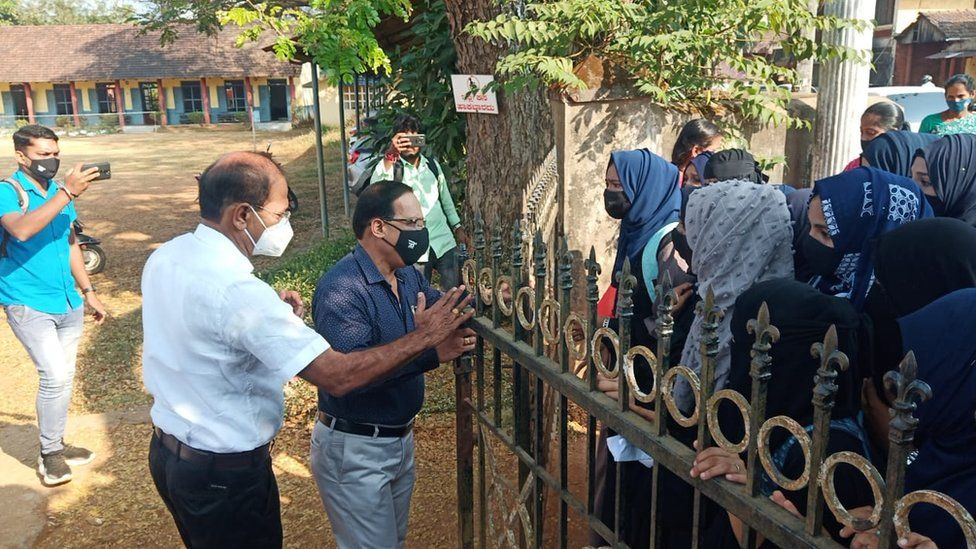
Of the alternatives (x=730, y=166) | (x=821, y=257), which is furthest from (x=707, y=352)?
(x=730, y=166)

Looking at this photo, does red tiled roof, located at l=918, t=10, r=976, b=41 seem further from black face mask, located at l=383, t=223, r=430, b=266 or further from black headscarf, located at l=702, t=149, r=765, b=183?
black face mask, located at l=383, t=223, r=430, b=266

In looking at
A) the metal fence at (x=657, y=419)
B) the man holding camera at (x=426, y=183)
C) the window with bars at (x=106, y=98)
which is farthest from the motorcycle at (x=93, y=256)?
the window with bars at (x=106, y=98)

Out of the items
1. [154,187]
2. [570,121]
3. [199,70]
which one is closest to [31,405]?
[570,121]

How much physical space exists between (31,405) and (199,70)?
104 feet

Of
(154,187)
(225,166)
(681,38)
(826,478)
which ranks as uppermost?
(681,38)

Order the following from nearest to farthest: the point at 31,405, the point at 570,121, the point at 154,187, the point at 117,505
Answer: the point at 117,505 → the point at 570,121 → the point at 31,405 → the point at 154,187

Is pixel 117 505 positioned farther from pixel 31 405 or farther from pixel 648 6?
pixel 648 6

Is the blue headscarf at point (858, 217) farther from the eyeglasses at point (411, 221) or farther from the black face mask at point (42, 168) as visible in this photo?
the black face mask at point (42, 168)

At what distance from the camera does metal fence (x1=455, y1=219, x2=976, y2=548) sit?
123 centimetres

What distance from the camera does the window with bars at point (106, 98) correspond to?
35.8 meters

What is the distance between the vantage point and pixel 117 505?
4.19m

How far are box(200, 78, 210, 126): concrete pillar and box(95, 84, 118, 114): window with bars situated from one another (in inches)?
165

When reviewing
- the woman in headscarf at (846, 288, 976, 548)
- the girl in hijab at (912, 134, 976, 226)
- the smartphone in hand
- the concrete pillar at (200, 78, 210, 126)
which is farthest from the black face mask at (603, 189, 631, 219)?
the concrete pillar at (200, 78, 210, 126)

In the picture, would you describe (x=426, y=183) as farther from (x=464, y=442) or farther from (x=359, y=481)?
(x=359, y=481)
